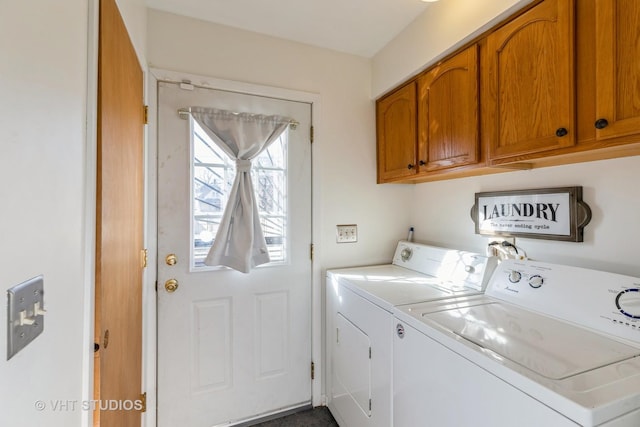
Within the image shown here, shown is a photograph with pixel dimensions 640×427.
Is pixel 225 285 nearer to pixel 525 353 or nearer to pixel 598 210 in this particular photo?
pixel 525 353

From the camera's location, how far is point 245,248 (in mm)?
1696

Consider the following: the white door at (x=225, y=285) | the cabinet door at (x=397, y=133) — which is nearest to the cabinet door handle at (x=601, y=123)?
the cabinet door at (x=397, y=133)

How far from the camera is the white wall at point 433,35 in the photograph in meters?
1.27

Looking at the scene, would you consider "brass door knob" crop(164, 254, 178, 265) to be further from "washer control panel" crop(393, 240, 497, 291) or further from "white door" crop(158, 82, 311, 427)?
"washer control panel" crop(393, 240, 497, 291)

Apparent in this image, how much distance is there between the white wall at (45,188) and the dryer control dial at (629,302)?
1.59m

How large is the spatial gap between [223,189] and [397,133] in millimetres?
1193

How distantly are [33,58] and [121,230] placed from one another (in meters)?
0.68

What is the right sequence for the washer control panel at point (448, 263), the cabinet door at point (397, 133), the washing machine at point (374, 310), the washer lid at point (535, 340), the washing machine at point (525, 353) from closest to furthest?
the washing machine at point (525, 353)
the washer lid at point (535, 340)
the washing machine at point (374, 310)
the washer control panel at point (448, 263)
the cabinet door at point (397, 133)

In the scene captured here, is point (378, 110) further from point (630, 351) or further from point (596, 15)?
point (630, 351)

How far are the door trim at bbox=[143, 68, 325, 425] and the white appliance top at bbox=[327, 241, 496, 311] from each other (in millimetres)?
333

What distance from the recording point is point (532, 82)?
112 cm

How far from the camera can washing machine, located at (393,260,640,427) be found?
2.26 feet

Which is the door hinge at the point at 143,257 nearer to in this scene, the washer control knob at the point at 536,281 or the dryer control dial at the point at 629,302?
the washer control knob at the point at 536,281

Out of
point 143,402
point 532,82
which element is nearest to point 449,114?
point 532,82
